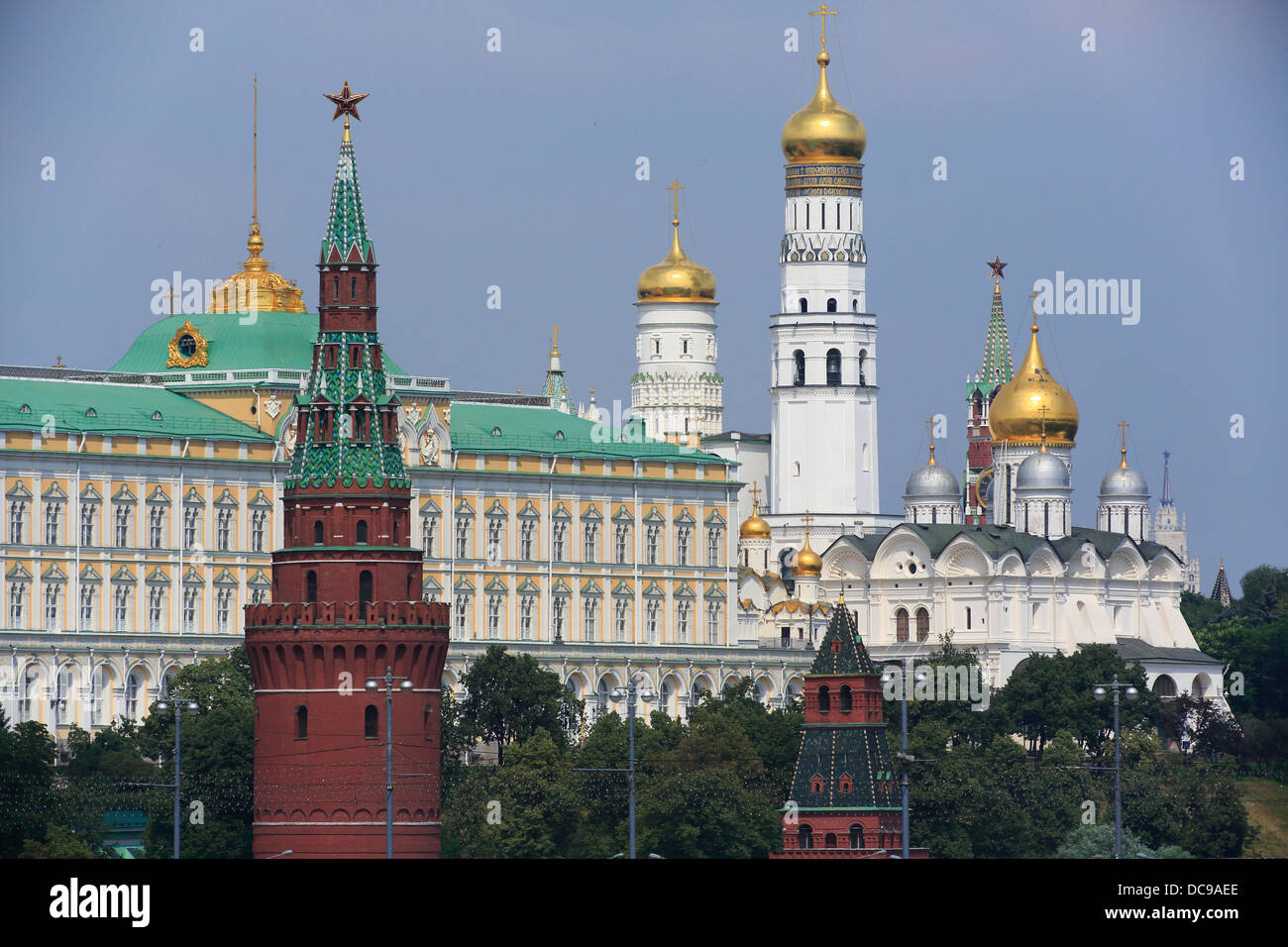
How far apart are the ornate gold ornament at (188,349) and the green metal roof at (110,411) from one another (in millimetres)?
2871

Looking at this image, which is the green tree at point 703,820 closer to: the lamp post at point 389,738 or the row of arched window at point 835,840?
the row of arched window at point 835,840

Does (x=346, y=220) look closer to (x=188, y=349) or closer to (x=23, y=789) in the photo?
(x=23, y=789)

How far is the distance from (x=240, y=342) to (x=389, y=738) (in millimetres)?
73601

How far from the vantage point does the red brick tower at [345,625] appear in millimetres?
123562

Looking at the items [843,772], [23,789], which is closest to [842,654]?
[843,772]

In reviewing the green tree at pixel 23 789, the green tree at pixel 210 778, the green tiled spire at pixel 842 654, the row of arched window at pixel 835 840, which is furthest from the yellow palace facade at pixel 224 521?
the row of arched window at pixel 835 840

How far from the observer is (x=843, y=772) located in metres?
137

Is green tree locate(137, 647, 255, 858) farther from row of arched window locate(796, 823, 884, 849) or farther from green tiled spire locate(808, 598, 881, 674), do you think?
green tiled spire locate(808, 598, 881, 674)

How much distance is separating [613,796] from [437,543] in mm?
54077

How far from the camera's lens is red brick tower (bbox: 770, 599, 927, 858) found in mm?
134375

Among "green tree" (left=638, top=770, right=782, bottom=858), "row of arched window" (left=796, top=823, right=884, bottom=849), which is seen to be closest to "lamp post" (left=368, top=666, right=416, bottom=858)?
"green tree" (left=638, top=770, right=782, bottom=858)

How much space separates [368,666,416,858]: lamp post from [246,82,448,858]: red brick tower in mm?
404

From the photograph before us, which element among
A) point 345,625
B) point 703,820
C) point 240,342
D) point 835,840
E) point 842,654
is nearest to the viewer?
point 345,625

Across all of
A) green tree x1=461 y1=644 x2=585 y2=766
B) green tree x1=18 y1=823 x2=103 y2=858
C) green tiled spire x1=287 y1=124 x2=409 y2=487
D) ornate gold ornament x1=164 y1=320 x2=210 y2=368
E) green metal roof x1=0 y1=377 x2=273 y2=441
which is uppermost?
ornate gold ornament x1=164 y1=320 x2=210 y2=368
